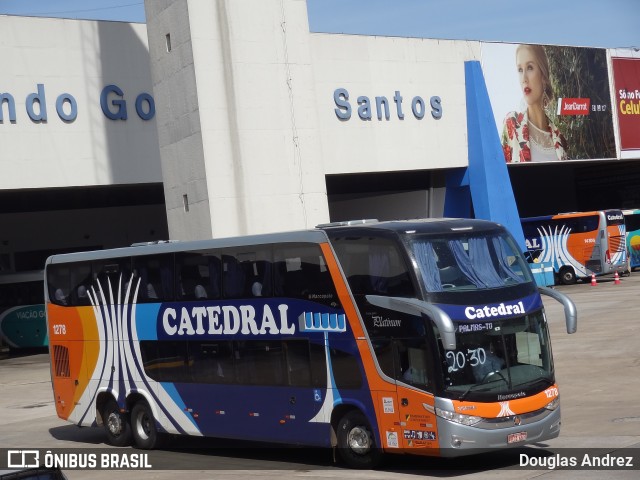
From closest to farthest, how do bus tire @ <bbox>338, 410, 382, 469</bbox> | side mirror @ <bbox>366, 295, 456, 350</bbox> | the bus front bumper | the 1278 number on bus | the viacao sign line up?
side mirror @ <bbox>366, 295, 456, 350</bbox>, the bus front bumper, bus tire @ <bbox>338, 410, 382, 469</bbox>, the 1278 number on bus, the viacao sign

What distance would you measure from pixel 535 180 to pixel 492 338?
51.8 metres

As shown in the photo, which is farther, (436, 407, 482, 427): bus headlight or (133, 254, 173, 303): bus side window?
(133, 254, 173, 303): bus side window

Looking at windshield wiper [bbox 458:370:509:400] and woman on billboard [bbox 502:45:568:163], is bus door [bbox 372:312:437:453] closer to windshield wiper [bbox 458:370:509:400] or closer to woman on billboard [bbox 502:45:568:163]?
windshield wiper [bbox 458:370:509:400]

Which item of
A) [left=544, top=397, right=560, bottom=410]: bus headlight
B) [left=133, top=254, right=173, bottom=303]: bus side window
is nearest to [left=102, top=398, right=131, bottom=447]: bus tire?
[left=133, top=254, right=173, bottom=303]: bus side window

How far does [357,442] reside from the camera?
14.3 meters

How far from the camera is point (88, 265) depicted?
62.3 feet

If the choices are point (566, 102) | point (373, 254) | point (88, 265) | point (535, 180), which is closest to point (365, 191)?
point (566, 102)

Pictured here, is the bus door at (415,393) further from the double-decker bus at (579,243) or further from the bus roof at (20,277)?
the double-decker bus at (579,243)

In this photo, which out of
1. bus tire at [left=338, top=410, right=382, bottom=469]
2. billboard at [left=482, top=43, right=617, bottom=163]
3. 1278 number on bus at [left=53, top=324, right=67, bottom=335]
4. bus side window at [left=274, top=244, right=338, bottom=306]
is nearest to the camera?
bus tire at [left=338, top=410, right=382, bottom=469]

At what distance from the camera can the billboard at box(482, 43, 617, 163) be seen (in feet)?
153

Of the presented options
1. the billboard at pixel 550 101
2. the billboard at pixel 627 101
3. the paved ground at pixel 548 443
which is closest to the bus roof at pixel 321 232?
the paved ground at pixel 548 443

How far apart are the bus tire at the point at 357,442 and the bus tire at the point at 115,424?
5.37m

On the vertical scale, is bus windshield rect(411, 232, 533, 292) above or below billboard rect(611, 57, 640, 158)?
below

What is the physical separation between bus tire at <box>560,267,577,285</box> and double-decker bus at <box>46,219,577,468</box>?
3572cm
